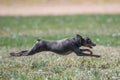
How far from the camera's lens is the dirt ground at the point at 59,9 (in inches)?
1089

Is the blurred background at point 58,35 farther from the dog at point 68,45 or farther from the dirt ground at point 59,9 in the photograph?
the dog at point 68,45

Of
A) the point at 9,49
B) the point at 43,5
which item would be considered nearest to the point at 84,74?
the point at 9,49

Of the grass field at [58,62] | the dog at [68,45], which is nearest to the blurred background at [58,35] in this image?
the grass field at [58,62]

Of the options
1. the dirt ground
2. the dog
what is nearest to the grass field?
the dog

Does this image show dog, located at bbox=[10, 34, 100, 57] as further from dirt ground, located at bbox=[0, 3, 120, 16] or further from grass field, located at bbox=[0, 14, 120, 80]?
dirt ground, located at bbox=[0, 3, 120, 16]

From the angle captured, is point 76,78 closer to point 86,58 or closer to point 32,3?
point 86,58

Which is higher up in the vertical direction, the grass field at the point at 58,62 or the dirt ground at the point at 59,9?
the dirt ground at the point at 59,9

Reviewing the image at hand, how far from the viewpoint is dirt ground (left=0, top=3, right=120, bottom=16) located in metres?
27.7

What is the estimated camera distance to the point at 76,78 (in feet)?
27.8

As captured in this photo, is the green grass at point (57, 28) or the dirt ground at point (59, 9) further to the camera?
the dirt ground at point (59, 9)

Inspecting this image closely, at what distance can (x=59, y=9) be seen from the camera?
29.2 metres

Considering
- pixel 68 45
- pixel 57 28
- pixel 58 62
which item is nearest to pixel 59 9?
pixel 57 28

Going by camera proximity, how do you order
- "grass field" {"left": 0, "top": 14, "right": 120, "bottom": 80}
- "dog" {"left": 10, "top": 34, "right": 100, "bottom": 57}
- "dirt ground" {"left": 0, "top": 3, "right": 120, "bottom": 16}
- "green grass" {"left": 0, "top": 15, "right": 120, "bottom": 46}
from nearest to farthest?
"grass field" {"left": 0, "top": 14, "right": 120, "bottom": 80} < "dog" {"left": 10, "top": 34, "right": 100, "bottom": 57} < "green grass" {"left": 0, "top": 15, "right": 120, "bottom": 46} < "dirt ground" {"left": 0, "top": 3, "right": 120, "bottom": 16}

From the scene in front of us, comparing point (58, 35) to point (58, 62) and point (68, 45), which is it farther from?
point (68, 45)
